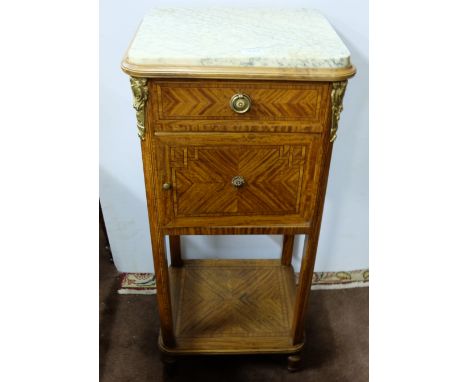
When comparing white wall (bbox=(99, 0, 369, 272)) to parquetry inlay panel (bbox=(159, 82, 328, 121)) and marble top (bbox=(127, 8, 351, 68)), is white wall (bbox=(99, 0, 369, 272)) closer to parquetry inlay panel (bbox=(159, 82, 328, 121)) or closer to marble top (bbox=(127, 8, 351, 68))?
marble top (bbox=(127, 8, 351, 68))

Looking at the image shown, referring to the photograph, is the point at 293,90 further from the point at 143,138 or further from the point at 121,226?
the point at 121,226

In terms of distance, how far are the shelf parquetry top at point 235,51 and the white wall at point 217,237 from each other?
0.84 feet

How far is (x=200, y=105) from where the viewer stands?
2.89 feet

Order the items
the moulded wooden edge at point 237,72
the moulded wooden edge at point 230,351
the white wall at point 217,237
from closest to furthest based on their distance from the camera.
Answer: the moulded wooden edge at point 237,72 → the white wall at point 217,237 → the moulded wooden edge at point 230,351

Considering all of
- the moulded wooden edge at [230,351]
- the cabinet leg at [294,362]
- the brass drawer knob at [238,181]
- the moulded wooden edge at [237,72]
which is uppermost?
the moulded wooden edge at [237,72]

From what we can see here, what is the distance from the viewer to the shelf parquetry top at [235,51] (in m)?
0.83

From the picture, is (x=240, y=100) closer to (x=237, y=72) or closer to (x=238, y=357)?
(x=237, y=72)

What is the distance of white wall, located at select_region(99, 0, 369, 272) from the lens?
120 centimetres

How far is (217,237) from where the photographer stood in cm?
163

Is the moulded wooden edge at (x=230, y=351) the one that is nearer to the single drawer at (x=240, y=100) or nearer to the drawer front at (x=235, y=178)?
the drawer front at (x=235, y=178)

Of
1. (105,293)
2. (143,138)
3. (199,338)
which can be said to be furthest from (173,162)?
(105,293)

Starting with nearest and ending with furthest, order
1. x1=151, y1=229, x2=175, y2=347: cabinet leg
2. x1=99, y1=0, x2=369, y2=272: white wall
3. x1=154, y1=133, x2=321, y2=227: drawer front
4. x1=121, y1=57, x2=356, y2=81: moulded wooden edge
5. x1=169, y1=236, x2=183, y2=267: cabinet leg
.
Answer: x1=121, y1=57, x2=356, y2=81: moulded wooden edge, x1=154, y1=133, x2=321, y2=227: drawer front, x1=151, y1=229, x2=175, y2=347: cabinet leg, x1=99, y1=0, x2=369, y2=272: white wall, x1=169, y1=236, x2=183, y2=267: cabinet leg

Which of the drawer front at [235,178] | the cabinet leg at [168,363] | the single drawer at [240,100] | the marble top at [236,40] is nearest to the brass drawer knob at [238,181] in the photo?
the drawer front at [235,178]

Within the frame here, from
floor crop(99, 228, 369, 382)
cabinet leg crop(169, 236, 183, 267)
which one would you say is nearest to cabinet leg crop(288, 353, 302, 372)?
floor crop(99, 228, 369, 382)
